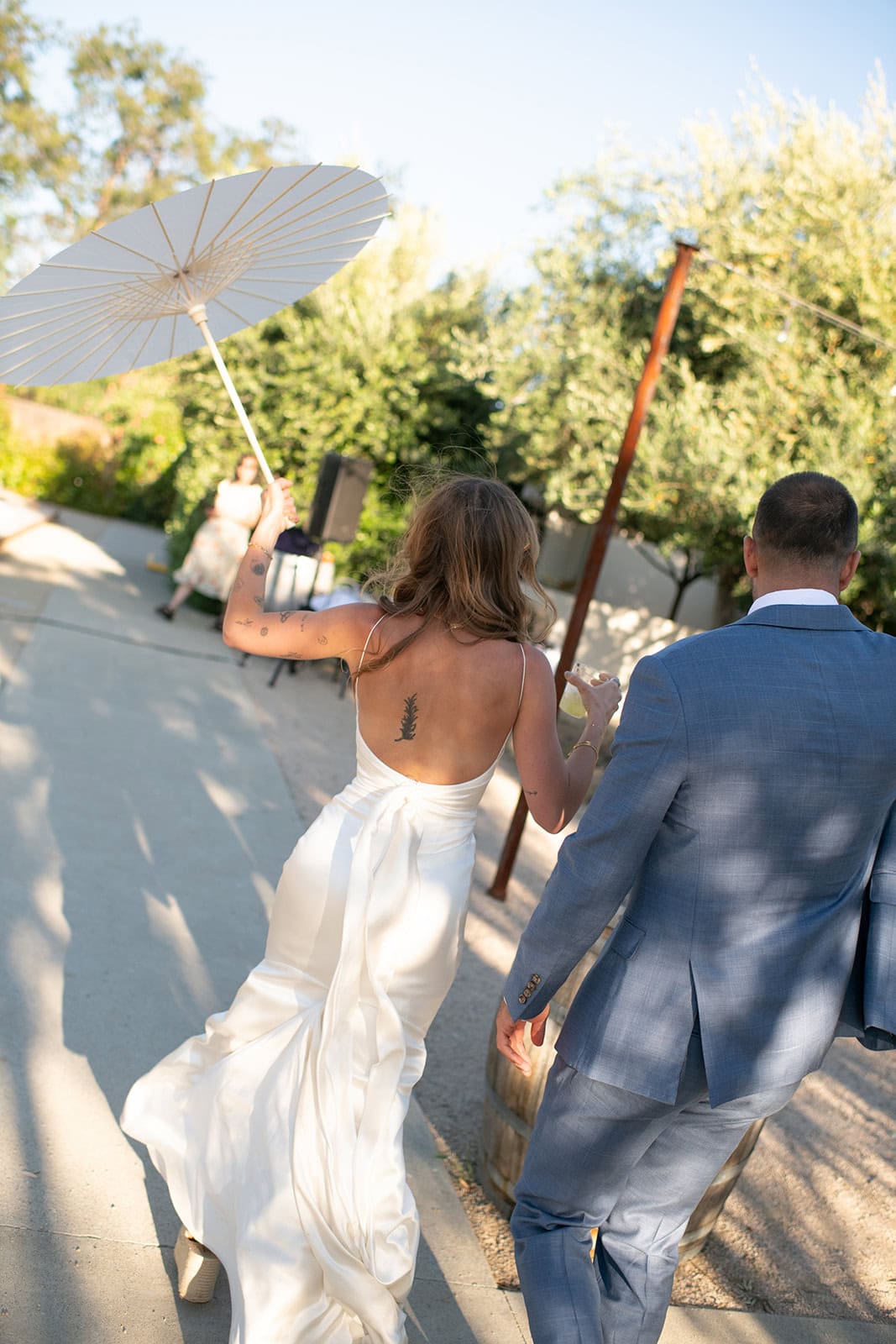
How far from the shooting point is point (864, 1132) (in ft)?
14.0

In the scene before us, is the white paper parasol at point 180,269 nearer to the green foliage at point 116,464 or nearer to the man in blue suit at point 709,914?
the man in blue suit at point 709,914

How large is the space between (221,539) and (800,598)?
9.68 m

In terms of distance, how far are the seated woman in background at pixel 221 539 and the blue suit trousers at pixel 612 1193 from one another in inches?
368

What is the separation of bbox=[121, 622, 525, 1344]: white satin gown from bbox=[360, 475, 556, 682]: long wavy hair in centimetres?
12

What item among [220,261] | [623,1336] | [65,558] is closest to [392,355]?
[65,558]

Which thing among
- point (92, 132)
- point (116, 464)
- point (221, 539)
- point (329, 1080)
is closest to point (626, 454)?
point (329, 1080)

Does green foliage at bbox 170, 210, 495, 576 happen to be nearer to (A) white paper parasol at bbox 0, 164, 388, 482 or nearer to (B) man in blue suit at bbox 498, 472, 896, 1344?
(A) white paper parasol at bbox 0, 164, 388, 482

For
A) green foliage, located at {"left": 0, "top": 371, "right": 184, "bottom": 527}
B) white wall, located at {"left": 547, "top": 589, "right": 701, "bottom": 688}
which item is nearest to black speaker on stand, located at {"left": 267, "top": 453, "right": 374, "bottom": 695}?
white wall, located at {"left": 547, "top": 589, "right": 701, "bottom": 688}

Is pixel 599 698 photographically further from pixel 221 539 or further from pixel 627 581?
pixel 627 581

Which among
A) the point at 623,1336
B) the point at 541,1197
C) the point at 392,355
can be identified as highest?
the point at 392,355

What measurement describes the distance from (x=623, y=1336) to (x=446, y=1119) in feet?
4.80

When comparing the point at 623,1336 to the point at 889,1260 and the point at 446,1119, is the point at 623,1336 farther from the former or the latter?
the point at 889,1260

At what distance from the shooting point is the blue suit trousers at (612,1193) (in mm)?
2068

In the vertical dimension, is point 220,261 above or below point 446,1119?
→ above
